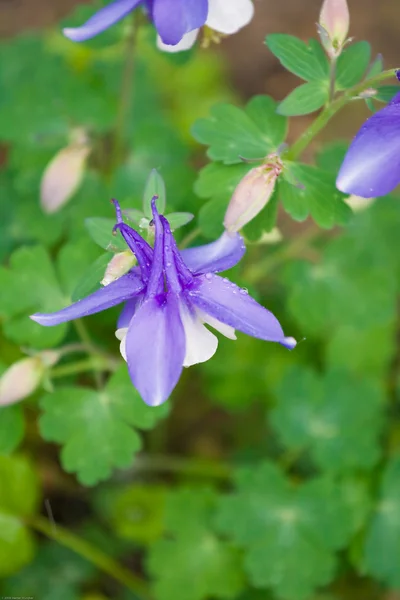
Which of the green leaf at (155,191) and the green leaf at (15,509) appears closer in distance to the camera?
the green leaf at (155,191)

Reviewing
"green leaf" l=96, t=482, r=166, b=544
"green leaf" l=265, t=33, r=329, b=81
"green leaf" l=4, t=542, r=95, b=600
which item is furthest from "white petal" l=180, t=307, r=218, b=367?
"green leaf" l=4, t=542, r=95, b=600

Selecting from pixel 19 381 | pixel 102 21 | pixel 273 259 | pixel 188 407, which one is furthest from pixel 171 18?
pixel 188 407

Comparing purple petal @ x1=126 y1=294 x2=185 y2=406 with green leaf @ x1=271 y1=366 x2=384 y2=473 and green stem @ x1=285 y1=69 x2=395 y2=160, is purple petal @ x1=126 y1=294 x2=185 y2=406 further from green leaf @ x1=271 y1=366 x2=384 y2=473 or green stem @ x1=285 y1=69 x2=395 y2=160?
green leaf @ x1=271 y1=366 x2=384 y2=473

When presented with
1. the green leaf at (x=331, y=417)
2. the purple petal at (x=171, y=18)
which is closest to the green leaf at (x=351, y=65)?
the purple petal at (x=171, y=18)

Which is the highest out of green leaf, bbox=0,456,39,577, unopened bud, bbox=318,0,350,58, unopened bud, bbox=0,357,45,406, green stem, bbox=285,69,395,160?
unopened bud, bbox=318,0,350,58

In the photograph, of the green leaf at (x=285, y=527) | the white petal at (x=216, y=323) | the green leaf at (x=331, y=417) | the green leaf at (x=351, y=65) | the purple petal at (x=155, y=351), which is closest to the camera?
the purple petal at (x=155, y=351)

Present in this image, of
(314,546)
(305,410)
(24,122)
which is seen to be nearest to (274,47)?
(24,122)

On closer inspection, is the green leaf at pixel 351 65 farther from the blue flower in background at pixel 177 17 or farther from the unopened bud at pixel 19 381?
the unopened bud at pixel 19 381

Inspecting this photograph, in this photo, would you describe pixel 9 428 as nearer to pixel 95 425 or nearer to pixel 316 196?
pixel 95 425
